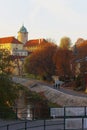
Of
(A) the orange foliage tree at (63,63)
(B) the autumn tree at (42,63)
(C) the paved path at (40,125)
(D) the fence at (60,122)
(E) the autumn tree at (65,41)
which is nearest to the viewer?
(D) the fence at (60,122)

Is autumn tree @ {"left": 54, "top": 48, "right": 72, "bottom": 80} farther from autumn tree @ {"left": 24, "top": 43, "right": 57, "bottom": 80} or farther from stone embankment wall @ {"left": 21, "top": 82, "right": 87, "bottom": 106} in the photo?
stone embankment wall @ {"left": 21, "top": 82, "right": 87, "bottom": 106}

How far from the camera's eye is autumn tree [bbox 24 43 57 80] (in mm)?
91562

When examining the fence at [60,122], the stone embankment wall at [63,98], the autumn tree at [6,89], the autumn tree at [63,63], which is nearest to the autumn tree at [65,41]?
the autumn tree at [63,63]

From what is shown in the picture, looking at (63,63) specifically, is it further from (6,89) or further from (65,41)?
(6,89)

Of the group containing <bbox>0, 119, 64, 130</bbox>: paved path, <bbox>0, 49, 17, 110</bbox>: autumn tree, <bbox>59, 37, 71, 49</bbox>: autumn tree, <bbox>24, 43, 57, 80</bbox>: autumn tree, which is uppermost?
<bbox>59, 37, 71, 49</bbox>: autumn tree

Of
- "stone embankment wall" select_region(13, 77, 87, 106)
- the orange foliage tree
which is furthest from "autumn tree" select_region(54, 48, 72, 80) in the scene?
"stone embankment wall" select_region(13, 77, 87, 106)

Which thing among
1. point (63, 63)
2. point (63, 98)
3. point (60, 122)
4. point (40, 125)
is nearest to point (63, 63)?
point (63, 63)

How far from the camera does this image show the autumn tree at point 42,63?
91.6m

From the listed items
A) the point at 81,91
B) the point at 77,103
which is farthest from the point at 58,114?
the point at 81,91

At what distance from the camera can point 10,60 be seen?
134 ft

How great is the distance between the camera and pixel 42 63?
9212 centimetres

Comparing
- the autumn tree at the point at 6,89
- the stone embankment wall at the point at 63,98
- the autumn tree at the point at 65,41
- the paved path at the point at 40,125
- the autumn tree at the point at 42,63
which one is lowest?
the stone embankment wall at the point at 63,98

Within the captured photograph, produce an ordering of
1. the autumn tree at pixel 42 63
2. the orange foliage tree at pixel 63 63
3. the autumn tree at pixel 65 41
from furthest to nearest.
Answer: the autumn tree at pixel 65 41 < the autumn tree at pixel 42 63 < the orange foliage tree at pixel 63 63

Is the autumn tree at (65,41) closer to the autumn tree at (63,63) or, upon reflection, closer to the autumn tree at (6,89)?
the autumn tree at (63,63)
